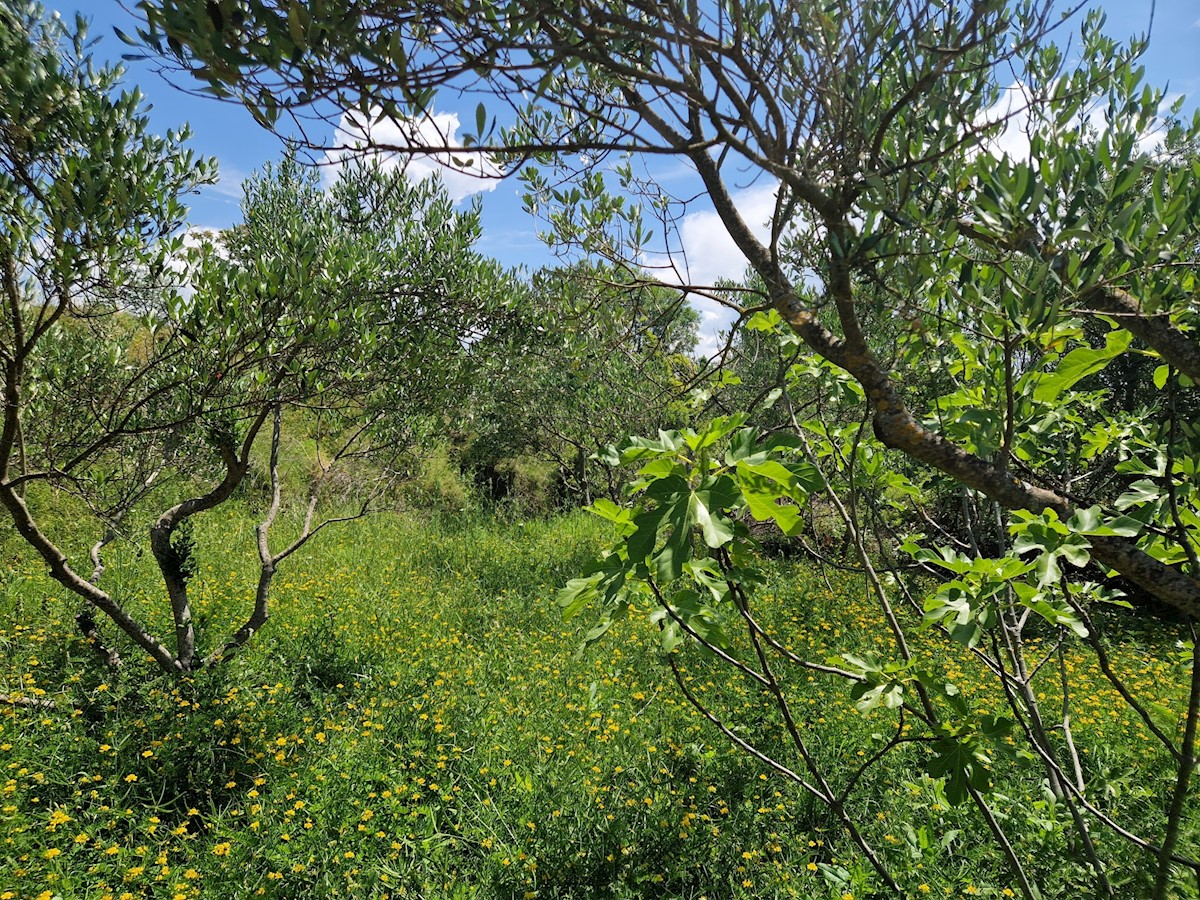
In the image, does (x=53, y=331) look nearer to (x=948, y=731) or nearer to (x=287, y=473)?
(x=948, y=731)

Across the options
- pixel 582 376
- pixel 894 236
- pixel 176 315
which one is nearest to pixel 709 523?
pixel 894 236

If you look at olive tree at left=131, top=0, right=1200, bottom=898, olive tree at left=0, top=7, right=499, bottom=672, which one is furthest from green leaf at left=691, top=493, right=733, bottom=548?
olive tree at left=0, top=7, right=499, bottom=672

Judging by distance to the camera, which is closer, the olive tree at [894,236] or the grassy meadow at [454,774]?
the olive tree at [894,236]

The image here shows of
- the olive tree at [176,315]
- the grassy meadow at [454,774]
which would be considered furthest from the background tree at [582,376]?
the grassy meadow at [454,774]

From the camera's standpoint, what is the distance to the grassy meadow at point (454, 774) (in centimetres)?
298

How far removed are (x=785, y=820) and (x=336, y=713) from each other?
3.05 metres

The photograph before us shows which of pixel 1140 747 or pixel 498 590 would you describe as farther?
pixel 498 590

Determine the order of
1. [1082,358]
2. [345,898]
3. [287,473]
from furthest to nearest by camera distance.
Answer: [287,473] → [345,898] → [1082,358]

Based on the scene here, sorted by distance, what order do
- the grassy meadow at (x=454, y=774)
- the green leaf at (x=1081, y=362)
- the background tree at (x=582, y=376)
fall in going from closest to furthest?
the green leaf at (x=1081, y=362), the background tree at (x=582, y=376), the grassy meadow at (x=454, y=774)

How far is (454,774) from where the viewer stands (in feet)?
12.4

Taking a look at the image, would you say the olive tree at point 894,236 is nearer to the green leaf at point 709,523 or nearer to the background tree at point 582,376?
the green leaf at point 709,523

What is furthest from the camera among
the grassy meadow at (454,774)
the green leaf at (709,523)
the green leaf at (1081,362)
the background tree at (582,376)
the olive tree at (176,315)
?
the grassy meadow at (454,774)

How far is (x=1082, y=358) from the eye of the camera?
138 centimetres

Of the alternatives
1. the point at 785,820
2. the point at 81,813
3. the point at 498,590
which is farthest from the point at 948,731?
the point at 498,590
